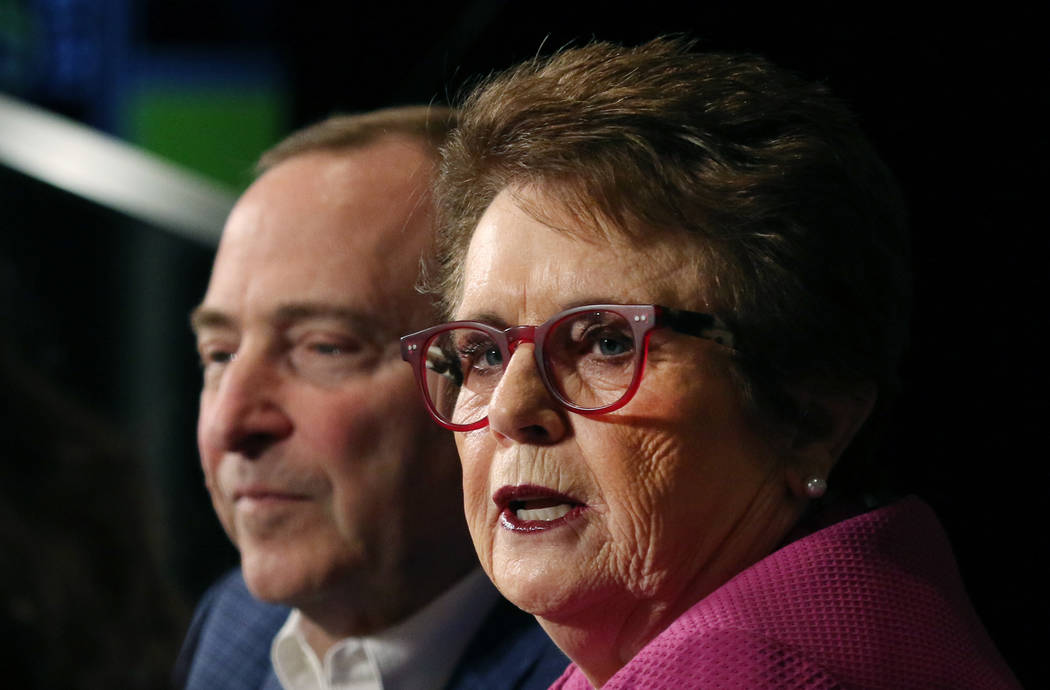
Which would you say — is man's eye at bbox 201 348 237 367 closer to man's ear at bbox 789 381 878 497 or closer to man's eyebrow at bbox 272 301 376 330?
man's eyebrow at bbox 272 301 376 330

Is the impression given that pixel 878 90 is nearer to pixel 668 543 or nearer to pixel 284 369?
pixel 668 543

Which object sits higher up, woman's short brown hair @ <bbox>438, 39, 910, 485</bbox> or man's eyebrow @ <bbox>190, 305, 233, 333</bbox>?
man's eyebrow @ <bbox>190, 305, 233, 333</bbox>

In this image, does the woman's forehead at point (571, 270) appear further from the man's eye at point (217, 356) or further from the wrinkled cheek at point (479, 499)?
the man's eye at point (217, 356)

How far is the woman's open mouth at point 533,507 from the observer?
1.24m

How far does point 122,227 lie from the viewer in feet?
10.4

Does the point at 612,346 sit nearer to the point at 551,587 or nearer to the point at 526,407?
the point at 526,407

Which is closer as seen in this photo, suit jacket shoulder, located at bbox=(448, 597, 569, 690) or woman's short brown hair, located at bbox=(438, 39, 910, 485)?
woman's short brown hair, located at bbox=(438, 39, 910, 485)

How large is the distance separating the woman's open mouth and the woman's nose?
5 cm

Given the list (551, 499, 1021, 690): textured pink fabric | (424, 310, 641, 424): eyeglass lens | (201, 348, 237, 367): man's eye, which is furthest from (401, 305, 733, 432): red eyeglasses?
(201, 348, 237, 367): man's eye

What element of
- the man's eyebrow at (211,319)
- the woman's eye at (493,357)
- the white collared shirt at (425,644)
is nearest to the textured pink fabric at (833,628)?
the woman's eye at (493,357)

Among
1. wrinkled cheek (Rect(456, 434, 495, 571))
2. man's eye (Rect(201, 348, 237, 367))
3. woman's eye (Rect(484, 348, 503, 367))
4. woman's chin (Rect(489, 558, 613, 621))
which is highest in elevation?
man's eye (Rect(201, 348, 237, 367))

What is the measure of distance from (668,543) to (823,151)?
1.39 feet

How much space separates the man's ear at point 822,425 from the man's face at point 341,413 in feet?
1.97

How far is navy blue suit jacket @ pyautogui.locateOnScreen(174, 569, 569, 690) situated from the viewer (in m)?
1.64
